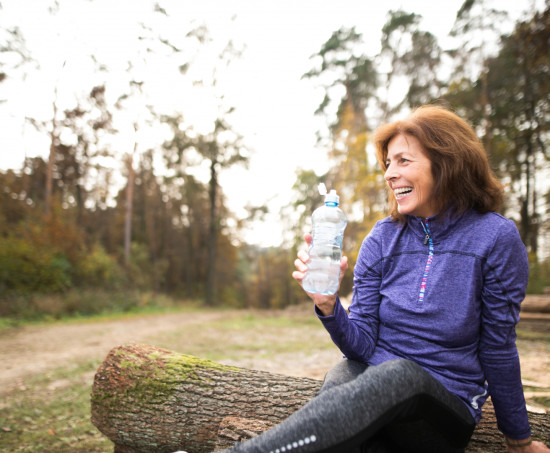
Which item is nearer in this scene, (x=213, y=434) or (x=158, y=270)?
(x=213, y=434)

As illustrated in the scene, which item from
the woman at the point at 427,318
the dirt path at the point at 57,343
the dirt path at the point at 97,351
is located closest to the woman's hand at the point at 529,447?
the woman at the point at 427,318

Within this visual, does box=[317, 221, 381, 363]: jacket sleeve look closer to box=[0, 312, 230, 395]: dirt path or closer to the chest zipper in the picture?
the chest zipper

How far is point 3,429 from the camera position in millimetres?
3213

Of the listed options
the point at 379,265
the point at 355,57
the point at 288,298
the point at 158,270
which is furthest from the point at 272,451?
the point at 288,298

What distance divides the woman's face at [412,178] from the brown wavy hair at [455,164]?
3cm

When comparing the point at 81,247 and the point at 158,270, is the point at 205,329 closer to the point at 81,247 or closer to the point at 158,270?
the point at 81,247

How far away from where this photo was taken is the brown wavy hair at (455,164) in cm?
178

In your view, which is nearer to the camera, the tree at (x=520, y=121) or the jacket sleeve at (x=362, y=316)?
the jacket sleeve at (x=362, y=316)

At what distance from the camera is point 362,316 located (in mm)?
1911

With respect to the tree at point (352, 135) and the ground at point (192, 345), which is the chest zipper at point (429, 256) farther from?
the tree at point (352, 135)

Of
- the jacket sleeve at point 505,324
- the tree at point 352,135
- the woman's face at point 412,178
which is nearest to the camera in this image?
the jacket sleeve at point 505,324

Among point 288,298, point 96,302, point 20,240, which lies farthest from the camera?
point 288,298

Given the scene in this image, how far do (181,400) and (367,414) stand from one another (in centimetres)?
159

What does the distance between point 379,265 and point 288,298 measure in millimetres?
38358
